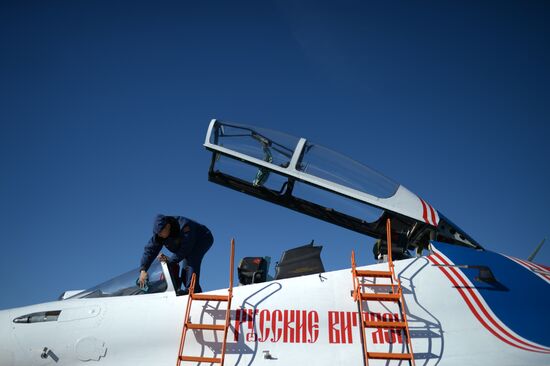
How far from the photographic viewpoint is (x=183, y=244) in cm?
620

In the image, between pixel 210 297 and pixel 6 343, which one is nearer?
pixel 6 343

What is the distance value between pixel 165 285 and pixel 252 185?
2.11 metres

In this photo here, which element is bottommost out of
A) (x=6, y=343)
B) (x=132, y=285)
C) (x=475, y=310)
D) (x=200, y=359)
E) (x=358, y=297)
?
(x=200, y=359)

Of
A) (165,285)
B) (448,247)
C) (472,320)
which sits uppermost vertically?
(448,247)

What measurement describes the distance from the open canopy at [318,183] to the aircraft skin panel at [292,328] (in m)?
1.09

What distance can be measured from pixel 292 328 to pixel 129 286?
88.1 inches

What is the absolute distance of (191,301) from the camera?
17.2 feet

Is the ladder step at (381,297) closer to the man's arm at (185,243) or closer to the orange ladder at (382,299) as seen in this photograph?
the orange ladder at (382,299)

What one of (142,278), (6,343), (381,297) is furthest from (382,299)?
(6,343)

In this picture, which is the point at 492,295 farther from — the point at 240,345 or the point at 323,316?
the point at 240,345

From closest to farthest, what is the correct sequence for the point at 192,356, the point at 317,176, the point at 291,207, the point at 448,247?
the point at 192,356
the point at 448,247
the point at 317,176
the point at 291,207

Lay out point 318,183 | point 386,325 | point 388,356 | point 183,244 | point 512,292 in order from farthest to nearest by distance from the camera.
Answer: point 318,183, point 183,244, point 512,292, point 386,325, point 388,356

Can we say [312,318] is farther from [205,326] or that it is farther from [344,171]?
[344,171]

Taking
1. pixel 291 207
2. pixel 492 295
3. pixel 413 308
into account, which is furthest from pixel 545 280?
pixel 291 207
